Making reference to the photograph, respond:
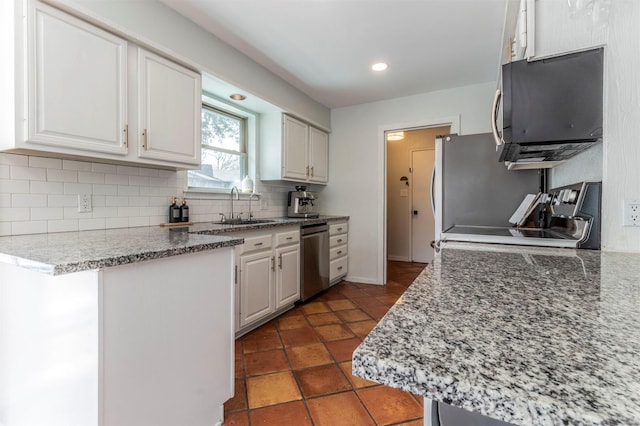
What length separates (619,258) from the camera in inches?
42.1

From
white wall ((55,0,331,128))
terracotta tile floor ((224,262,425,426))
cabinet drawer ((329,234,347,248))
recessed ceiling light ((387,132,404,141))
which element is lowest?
terracotta tile floor ((224,262,425,426))

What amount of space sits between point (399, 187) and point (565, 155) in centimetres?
384

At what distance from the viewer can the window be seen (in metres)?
2.77

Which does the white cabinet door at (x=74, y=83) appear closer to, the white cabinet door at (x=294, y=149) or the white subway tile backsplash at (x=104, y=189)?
the white subway tile backsplash at (x=104, y=189)

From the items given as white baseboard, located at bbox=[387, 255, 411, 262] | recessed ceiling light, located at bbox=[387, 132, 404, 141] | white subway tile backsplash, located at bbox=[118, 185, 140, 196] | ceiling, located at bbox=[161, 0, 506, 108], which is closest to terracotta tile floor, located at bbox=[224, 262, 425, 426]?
white subway tile backsplash, located at bbox=[118, 185, 140, 196]

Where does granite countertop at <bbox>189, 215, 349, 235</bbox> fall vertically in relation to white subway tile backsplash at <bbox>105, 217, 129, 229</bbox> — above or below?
below

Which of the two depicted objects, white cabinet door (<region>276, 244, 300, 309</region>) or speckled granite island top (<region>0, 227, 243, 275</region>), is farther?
white cabinet door (<region>276, 244, 300, 309</region>)

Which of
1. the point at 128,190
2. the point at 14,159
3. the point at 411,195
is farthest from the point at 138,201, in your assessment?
the point at 411,195

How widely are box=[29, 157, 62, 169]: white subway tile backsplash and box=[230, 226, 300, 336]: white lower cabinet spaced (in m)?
1.10

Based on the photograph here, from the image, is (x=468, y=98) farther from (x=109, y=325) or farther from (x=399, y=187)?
(x=109, y=325)

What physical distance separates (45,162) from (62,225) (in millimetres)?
358

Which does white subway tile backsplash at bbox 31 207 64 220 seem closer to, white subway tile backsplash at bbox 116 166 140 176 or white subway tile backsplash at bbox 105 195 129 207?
white subway tile backsplash at bbox 105 195 129 207

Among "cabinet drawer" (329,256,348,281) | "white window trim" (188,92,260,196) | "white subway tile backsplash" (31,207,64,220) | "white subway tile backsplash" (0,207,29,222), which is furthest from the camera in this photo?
"cabinet drawer" (329,256,348,281)

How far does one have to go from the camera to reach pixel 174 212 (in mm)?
2279
